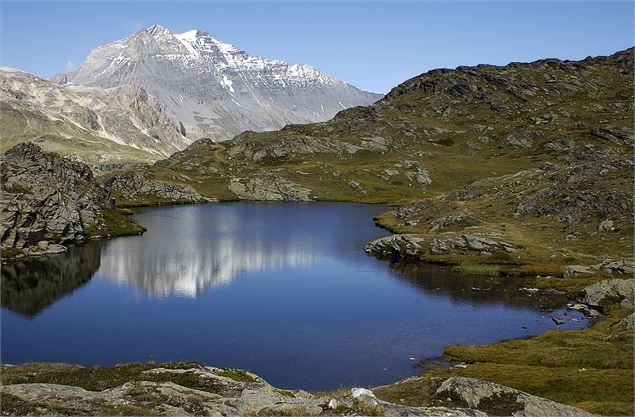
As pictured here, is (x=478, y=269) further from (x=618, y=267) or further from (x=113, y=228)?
(x=113, y=228)

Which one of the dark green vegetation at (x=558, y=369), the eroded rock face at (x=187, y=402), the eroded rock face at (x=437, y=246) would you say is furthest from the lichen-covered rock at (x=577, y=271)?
the eroded rock face at (x=187, y=402)

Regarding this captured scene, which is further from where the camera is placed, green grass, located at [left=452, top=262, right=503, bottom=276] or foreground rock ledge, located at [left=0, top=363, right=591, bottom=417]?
green grass, located at [left=452, top=262, right=503, bottom=276]

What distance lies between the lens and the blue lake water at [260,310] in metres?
63.6

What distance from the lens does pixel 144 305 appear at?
85250 mm

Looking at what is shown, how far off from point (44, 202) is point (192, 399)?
122412 mm

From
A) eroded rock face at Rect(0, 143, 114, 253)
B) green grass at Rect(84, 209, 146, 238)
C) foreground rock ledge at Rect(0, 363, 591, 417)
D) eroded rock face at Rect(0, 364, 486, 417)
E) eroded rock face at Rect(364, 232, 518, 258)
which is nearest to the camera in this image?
eroded rock face at Rect(0, 364, 486, 417)

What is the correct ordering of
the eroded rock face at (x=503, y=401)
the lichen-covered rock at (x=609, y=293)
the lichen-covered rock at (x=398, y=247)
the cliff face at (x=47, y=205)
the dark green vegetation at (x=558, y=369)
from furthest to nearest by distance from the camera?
1. the lichen-covered rock at (x=398, y=247)
2. the cliff face at (x=47, y=205)
3. the lichen-covered rock at (x=609, y=293)
4. the dark green vegetation at (x=558, y=369)
5. the eroded rock face at (x=503, y=401)

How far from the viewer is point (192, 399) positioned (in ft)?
92.1

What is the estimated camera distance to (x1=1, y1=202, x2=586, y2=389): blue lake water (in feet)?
209

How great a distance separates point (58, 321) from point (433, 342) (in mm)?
54536

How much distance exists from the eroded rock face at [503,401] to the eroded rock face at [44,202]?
11044 centimetres

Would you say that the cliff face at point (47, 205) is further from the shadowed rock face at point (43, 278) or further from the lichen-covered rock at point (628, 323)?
the lichen-covered rock at point (628, 323)

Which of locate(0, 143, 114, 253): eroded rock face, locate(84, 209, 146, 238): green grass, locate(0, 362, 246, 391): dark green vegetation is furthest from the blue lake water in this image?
locate(0, 362, 246, 391): dark green vegetation

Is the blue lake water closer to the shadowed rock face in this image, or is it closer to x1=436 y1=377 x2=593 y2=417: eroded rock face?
the shadowed rock face
